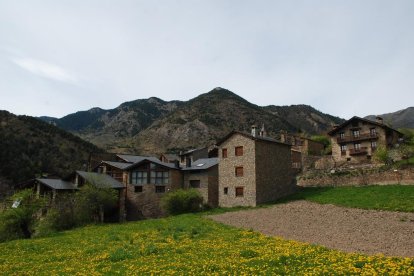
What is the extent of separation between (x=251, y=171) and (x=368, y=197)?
46.5ft

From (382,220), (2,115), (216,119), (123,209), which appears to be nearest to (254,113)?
(216,119)

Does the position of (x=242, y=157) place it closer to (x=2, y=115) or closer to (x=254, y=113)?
(x=2, y=115)

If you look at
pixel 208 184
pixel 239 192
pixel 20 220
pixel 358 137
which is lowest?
pixel 20 220

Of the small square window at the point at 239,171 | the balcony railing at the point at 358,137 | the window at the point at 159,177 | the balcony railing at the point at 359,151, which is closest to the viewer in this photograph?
the small square window at the point at 239,171

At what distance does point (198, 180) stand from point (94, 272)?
3796 centimetres

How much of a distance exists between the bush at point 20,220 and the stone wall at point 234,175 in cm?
2356

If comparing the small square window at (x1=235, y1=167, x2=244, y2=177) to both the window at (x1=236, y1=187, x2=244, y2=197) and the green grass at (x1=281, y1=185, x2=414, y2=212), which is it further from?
the green grass at (x1=281, y1=185, x2=414, y2=212)

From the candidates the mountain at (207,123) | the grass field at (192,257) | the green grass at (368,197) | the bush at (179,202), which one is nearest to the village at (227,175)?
the green grass at (368,197)

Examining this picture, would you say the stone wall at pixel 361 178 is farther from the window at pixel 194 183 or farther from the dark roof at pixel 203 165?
the window at pixel 194 183

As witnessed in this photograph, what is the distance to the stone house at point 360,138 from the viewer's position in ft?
211

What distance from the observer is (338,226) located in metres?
27.0

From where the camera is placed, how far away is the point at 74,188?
178 feet

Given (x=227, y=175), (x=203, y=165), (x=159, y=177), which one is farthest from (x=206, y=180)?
(x=159, y=177)

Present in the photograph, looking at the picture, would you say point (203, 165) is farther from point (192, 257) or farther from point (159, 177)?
point (192, 257)
